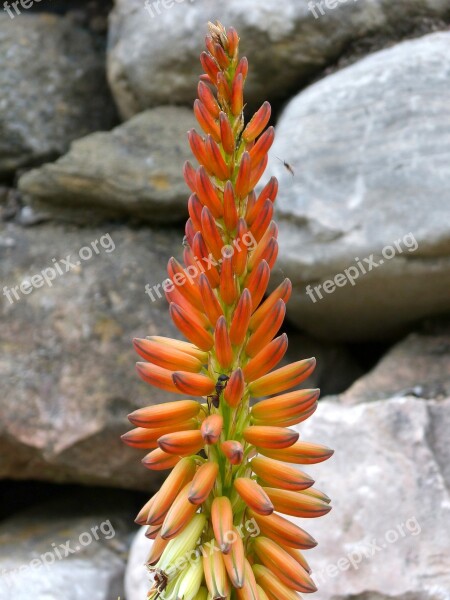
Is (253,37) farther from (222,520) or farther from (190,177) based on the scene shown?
(222,520)

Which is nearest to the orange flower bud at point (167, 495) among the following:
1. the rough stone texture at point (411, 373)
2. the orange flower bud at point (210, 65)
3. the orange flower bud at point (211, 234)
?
the orange flower bud at point (211, 234)

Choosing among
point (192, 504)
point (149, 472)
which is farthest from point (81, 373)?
point (192, 504)

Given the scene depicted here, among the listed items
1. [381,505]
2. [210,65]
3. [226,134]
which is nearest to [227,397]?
[226,134]

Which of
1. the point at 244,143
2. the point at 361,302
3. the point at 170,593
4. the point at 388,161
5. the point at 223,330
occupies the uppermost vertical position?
the point at 244,143

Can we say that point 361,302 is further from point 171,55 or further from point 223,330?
point 223,330

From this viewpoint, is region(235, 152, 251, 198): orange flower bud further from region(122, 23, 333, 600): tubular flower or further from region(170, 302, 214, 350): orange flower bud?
region(170, 302, 214, 350): orange flower bud

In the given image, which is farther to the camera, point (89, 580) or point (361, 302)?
point (361, 302)
